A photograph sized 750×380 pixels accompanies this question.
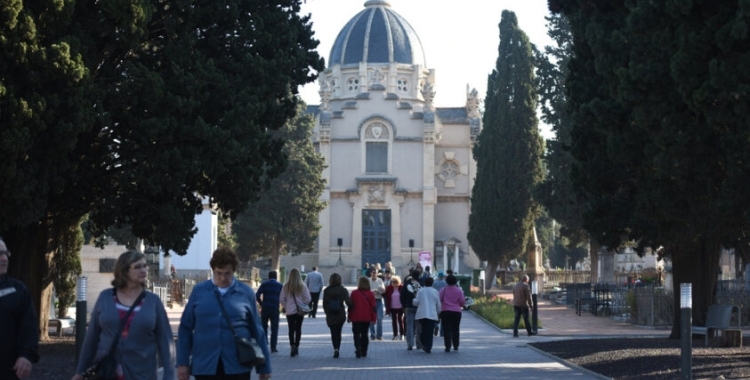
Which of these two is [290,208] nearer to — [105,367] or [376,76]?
[376,76]

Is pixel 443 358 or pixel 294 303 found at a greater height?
pixel 294 303

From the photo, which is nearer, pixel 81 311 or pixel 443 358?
pixel 81 311

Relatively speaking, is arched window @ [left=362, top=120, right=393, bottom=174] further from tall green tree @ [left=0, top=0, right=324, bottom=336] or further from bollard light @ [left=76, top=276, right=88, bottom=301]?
bollard light @ [left=76, top=276, right=88, bottom=301]

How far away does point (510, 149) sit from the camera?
60281 millimetres

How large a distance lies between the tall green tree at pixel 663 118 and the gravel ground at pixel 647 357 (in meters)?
1.82

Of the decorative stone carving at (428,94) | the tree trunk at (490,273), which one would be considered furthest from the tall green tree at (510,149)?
the decorative stone carving at (428,94)

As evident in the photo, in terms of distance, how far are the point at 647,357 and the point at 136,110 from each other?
8.87 metres

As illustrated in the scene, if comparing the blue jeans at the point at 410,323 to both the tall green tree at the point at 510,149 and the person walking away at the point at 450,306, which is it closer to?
the person walking away at the point at 450,306

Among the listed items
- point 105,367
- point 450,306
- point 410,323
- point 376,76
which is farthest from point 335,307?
point 376,76

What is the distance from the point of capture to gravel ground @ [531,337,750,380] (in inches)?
664

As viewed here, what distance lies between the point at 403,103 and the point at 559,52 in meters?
26.7

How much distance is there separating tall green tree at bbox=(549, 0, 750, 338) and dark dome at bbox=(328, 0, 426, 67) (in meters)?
60.8

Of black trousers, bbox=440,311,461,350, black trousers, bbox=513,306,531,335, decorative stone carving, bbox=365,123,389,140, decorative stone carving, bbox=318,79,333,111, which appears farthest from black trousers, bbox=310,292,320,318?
decorative stone carving, bbox=318,79,333,111

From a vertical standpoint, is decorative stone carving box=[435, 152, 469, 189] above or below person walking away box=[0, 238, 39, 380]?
above
